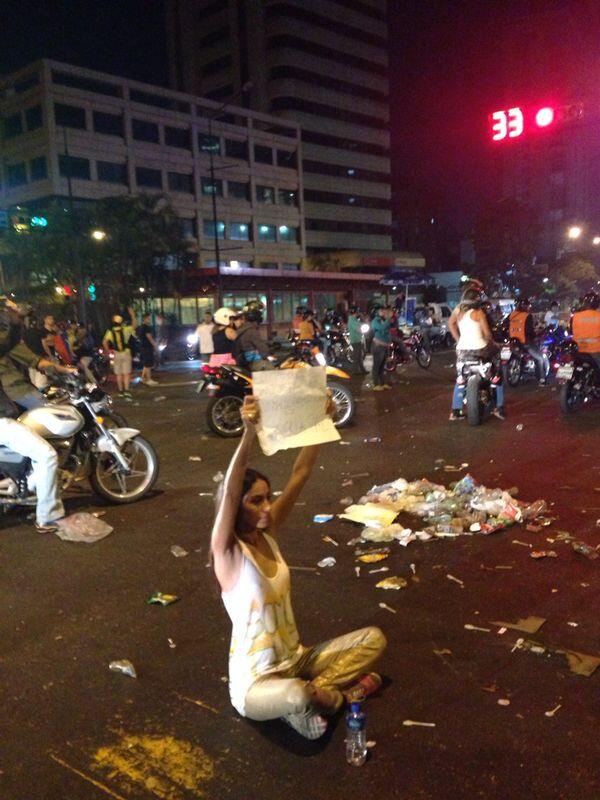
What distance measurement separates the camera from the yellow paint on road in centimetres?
276

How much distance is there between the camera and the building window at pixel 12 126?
49.2 meters

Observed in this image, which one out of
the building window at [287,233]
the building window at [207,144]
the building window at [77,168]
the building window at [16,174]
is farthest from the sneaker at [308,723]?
the building window at [287,233]

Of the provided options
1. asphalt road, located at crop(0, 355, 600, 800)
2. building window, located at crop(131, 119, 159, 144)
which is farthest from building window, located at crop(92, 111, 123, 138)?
asphalt road, located at crop(0, 355, 600, 800)

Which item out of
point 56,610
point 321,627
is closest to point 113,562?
point 56,610

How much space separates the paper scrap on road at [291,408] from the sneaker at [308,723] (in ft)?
3.67

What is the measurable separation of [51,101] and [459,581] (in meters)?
50.9

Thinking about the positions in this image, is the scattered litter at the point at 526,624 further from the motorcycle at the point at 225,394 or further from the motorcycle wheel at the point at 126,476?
the motorcycle at the point at 225,394

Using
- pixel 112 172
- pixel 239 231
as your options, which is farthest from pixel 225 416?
pixel 239 231

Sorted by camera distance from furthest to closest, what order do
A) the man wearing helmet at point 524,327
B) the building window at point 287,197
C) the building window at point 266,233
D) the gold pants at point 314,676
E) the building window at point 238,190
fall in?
the building window at point 287,197
the building window at point 266,233
the building window at point 238,190
the man wearing helmet at point 524,327
the gold pants at point 314,676

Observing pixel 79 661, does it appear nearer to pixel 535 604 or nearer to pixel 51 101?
pixel 535 604

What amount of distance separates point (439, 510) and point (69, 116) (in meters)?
50.8

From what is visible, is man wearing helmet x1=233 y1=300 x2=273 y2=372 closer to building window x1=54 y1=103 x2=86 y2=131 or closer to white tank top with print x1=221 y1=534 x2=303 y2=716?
white tank top with print x1=221 y1=534 x2=303 y2=716

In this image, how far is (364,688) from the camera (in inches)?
127

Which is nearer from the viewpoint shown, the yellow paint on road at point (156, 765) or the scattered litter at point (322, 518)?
the yellow paint on road at point (156, 765)
